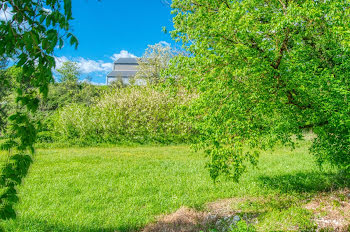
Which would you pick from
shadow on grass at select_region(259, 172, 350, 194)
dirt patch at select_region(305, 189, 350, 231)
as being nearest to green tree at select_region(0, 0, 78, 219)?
dirt patch at select_region(305, 189, 350, 231)

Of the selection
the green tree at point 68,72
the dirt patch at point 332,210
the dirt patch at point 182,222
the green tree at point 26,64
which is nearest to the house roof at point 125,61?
the green tree at point 68,72

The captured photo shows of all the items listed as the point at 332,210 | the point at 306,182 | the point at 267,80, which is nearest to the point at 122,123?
the point at 306,182

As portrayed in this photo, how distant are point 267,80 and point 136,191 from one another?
13.8ft

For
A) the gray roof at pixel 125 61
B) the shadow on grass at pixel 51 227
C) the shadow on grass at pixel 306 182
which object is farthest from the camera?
the gray roof at pixel 125 61

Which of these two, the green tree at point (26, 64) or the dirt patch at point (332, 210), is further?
the dirt patch at point (332, 210)

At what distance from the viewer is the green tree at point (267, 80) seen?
442 cm

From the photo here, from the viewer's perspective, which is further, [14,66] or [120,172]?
[120,172]

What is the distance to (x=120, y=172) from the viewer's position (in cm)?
889

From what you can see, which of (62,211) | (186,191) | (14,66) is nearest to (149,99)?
(186,191)

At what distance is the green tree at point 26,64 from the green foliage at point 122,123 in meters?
13.7

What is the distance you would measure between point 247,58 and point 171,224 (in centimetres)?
320

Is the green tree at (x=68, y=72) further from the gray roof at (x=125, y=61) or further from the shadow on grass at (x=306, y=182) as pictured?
the gray roof at (x=125, y=61)

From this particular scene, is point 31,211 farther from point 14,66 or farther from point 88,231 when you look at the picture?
point 14,66

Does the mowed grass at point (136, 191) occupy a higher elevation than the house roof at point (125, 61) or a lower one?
lower
